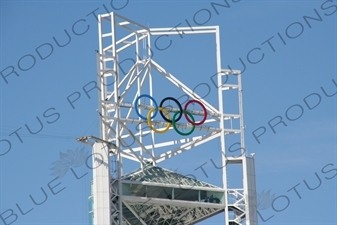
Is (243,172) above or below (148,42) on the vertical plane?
below

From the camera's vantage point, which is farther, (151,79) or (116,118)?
(151,79)

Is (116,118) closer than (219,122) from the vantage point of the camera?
Yes

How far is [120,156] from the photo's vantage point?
344 feet

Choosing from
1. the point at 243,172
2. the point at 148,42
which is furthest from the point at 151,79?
the point at 243,172

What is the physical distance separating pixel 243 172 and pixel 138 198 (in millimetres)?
9075

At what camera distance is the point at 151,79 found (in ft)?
367

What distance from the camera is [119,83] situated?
356ft

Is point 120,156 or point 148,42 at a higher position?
point 148,42

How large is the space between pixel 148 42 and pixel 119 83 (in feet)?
14.4

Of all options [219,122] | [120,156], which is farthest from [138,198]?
[219,122]

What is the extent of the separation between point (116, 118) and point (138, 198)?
559cm

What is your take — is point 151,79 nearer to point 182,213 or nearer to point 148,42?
point 148,42

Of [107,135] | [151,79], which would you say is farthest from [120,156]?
[151,79]

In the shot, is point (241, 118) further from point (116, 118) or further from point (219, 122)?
point (116, 118)
